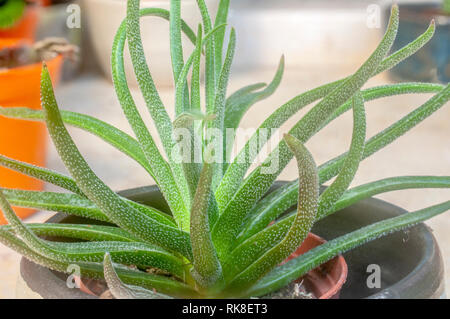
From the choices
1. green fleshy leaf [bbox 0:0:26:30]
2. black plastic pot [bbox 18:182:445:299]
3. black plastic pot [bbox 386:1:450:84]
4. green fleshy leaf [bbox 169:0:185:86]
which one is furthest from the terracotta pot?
black plastic pot [bbox 386:1:450:84]

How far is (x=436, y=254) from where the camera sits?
0.80ft

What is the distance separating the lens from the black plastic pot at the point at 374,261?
22cm

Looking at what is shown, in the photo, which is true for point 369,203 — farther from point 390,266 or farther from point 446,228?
point 446,228

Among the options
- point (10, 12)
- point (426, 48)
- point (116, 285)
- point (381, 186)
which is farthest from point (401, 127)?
point (426, 48)

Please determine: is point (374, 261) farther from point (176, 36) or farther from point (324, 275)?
point (176, 36)

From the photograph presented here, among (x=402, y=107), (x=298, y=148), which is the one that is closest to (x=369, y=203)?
(x=298, y=148)

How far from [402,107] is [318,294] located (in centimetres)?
86

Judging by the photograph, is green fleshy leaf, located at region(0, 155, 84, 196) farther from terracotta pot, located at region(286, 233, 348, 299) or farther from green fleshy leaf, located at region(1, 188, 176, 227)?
terracotta pot, located at region(286, 233, 348, 299)

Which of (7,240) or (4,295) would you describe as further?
(4,295)

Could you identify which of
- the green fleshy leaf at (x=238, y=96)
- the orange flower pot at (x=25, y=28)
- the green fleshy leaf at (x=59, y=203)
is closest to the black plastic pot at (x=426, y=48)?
the orange flower pot at (x=25, y=28)

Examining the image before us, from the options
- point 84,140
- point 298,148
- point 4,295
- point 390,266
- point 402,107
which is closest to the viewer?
point 298,148

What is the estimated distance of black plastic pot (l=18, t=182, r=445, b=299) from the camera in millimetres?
220

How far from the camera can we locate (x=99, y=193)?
0.70 feet

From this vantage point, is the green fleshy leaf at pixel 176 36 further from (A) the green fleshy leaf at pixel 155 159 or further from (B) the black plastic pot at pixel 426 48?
(B) the black plastic pot at pixel 426 48
